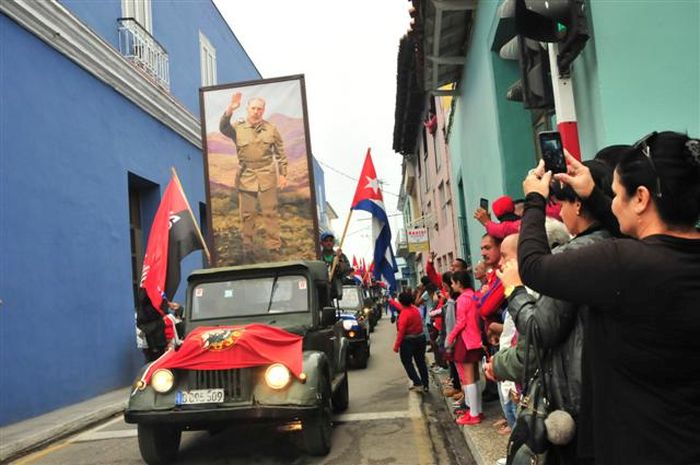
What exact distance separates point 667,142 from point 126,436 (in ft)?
24.4

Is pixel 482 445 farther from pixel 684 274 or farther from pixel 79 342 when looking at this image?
pixel 79 342

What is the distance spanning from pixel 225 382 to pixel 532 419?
389 cm

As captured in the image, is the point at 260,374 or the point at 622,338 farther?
the point at 260,374

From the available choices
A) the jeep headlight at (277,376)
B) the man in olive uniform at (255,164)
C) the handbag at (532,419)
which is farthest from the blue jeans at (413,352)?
the handbag at (532,419)

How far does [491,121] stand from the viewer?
8.04 metres

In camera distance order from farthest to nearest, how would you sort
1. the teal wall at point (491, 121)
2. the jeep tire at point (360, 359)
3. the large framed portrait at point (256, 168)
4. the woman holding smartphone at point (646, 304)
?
the jeep tire at point (360, 359) < the large framed portrait at point (256, 168) < the teal wall at point (491, 121) < the woman holding smartphone at point (646, 304)

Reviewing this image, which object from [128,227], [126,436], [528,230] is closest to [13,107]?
[128,227]

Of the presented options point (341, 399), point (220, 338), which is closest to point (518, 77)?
point (341, 399)

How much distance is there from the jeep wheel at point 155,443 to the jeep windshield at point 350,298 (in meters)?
8.44

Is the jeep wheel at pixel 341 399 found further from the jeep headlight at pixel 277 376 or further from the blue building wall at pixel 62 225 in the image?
the blue building wall at pixel 62 225

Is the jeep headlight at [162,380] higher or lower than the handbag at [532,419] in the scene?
lower

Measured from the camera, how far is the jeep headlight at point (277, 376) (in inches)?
207

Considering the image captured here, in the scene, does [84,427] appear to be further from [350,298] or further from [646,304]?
[646,304]

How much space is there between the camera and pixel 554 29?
4082mm
